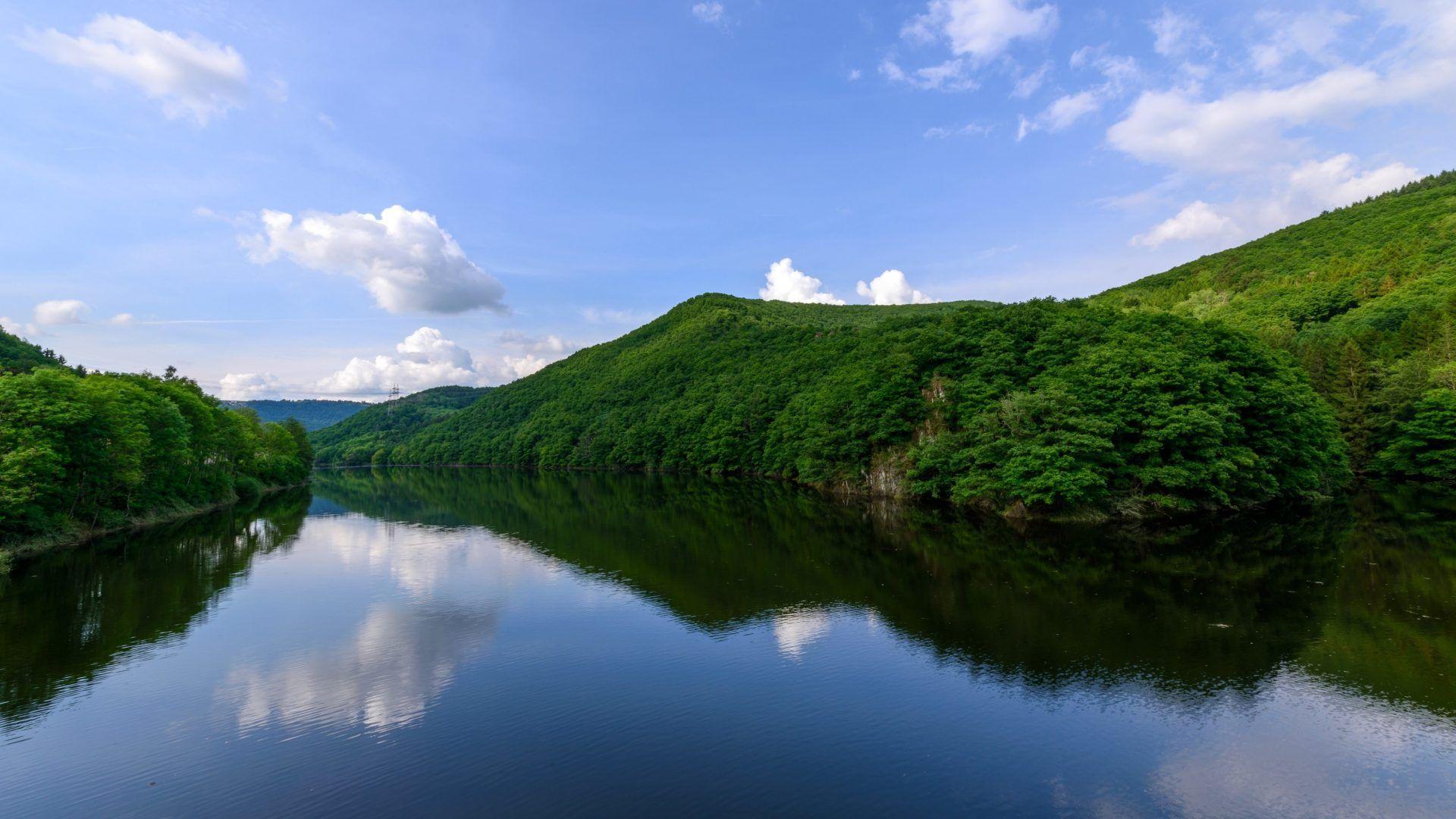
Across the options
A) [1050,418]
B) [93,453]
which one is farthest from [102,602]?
[1050,418]

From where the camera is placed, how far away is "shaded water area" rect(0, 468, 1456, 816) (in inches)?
468

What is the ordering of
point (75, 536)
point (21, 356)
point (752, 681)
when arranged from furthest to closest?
point (21, 356), point (75, 536), point (752, 681)

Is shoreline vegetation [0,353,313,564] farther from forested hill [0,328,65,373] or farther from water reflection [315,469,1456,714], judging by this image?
water reflection [315,469,1456,714]

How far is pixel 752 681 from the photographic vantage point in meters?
17.3

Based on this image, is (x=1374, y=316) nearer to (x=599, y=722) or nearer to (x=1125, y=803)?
(x=1125, y=803)

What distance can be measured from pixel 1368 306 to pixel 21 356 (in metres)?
161

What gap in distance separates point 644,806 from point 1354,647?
69.5 feet

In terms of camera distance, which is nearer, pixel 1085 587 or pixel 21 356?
pixel 1085 587

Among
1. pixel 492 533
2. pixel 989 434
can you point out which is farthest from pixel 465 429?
pixel 989 434

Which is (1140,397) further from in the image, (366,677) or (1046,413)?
(366,677)

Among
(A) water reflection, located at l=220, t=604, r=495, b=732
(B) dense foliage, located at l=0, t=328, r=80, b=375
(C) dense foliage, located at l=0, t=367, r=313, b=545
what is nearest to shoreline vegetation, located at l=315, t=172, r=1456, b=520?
(A) water reflection, located at l=220, t=604, r=495, b=732

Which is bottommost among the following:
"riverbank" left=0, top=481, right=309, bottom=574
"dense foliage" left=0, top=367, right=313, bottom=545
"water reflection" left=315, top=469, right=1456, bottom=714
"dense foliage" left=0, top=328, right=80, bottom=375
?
"water reflection" left=315, top=469, right=1456, bottom=714

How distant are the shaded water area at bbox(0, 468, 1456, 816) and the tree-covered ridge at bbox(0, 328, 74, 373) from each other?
152 feet

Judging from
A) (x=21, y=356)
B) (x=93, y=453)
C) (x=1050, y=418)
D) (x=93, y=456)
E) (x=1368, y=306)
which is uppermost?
(x=1368, y=306)
